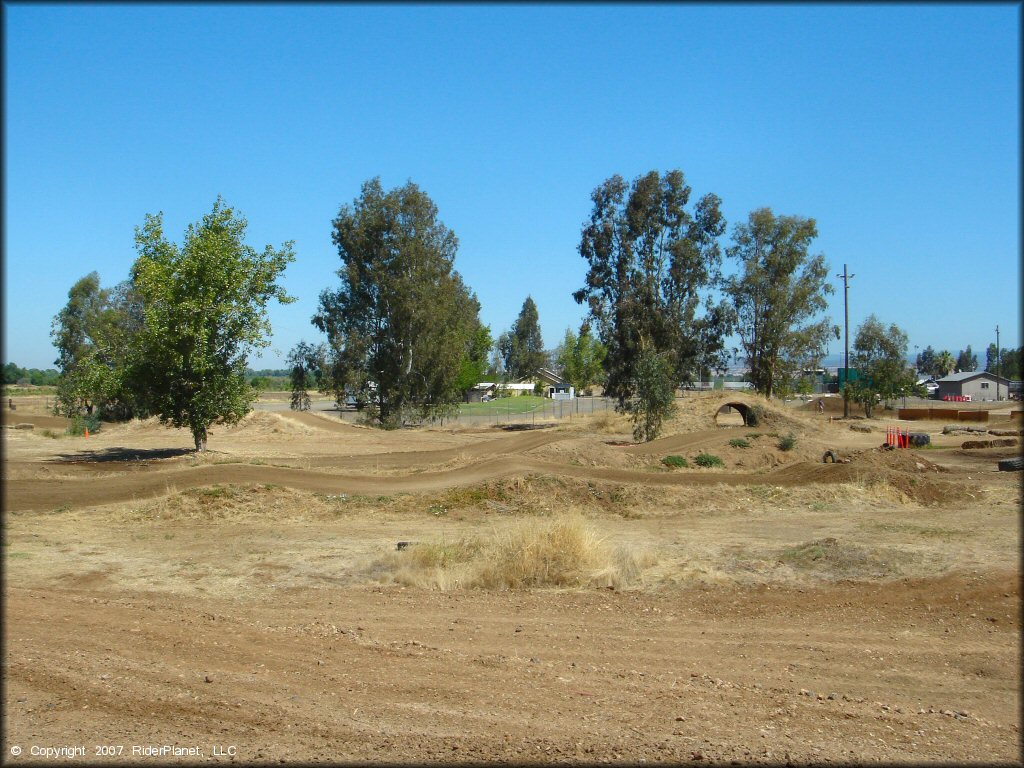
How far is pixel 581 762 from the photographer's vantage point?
19.2 feet

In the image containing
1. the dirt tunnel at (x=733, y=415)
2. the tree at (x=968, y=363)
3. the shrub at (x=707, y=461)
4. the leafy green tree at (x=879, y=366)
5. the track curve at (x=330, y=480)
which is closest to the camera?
the track curve at (x=330, y=480)

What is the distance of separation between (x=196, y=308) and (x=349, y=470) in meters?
8.21

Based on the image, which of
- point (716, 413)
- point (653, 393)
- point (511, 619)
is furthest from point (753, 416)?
point (511, 619)

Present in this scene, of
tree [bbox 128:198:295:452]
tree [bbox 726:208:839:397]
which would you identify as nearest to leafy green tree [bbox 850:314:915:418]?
tree [bbox 726:208:839:397]

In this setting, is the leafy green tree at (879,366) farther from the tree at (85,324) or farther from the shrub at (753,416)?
the tree at (85,324)

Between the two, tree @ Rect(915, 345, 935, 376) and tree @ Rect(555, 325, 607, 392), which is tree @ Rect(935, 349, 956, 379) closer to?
tree @ Rect(915, 345, 935, 376)

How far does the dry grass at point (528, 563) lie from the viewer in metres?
12.1

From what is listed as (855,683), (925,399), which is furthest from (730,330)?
(855,683)

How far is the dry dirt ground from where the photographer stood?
635 cm

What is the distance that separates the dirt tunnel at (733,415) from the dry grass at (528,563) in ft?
118

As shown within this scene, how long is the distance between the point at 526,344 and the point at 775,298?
88872 millimetres

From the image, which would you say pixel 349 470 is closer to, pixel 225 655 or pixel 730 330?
pixel 225 655

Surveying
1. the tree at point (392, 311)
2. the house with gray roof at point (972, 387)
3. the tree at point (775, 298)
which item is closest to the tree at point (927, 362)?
the house with gray roof at point (972, 387)

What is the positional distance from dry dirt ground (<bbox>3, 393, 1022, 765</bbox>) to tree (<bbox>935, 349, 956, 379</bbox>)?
89.9m
